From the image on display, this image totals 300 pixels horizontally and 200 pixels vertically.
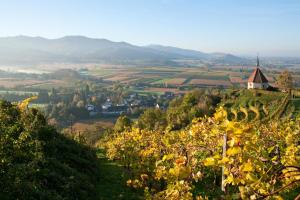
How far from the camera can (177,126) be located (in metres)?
55.1

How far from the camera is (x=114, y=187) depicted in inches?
734

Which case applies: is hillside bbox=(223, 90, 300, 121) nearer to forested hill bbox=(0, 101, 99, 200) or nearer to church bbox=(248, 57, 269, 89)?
church bbox=(248, 57, 269, 89)

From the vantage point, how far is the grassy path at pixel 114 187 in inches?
659

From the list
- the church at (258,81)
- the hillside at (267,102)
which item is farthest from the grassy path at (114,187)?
the church at (258,81)

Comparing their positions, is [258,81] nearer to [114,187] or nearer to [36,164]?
[114,187]

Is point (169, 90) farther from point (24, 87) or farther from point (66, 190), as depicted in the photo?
point (66, 190)

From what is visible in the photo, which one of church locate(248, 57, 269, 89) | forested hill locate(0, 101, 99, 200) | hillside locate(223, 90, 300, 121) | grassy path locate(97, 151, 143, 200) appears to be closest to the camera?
forested hill locate(0, 101, 99, 200)

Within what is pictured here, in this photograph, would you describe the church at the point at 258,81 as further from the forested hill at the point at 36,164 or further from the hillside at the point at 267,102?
the forested hill at the point at 36,164

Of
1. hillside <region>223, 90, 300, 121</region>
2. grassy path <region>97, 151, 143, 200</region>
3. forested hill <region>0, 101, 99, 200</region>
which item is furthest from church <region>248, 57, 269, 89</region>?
forested hill <region>0, 101, 99, 200</region>

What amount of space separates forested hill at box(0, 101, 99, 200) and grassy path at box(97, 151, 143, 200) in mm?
544

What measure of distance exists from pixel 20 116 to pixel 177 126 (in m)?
36.4

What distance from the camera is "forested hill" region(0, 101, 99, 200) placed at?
11.5 m

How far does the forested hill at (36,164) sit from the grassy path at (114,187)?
0.54 meters

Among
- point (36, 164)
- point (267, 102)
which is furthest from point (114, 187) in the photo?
point (267, 102)
